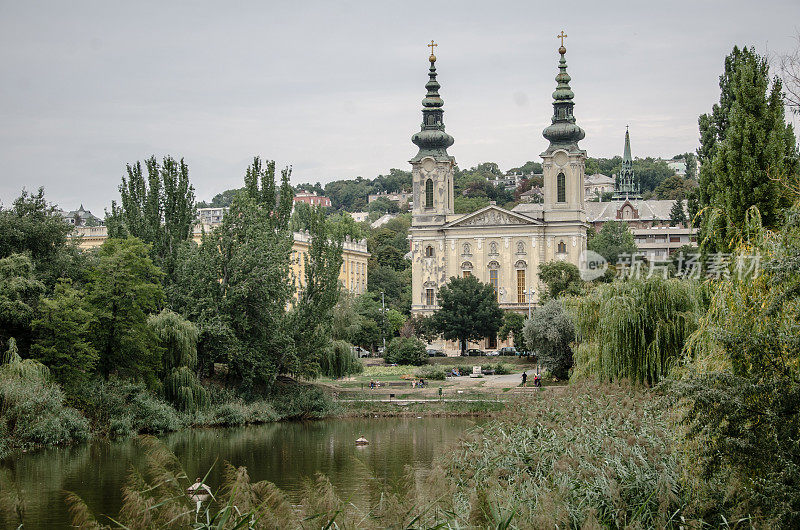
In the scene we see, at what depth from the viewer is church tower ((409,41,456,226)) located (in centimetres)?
7569

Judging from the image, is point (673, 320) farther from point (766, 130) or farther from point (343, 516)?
point (343, 516)

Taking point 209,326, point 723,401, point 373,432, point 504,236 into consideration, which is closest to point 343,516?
point 723,401

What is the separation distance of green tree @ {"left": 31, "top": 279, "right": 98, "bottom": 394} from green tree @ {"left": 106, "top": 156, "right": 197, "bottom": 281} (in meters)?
8.10

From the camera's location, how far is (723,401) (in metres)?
10.9

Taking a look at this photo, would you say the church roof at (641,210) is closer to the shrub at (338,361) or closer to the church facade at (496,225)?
the church facade at (496,225)

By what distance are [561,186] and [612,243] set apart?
12.6 metres

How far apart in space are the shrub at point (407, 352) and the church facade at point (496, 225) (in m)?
13.4

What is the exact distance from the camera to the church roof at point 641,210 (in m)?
120

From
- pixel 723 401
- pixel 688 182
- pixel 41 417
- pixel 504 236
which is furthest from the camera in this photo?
pixel 688 182

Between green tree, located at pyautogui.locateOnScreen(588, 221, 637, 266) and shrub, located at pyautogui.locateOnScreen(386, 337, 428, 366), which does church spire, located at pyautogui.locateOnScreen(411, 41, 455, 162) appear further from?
shrub, located at pyautogui.locateOnScreen(386, 337, 428, 366)

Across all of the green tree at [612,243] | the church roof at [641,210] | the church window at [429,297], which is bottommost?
the church window at [429,297]

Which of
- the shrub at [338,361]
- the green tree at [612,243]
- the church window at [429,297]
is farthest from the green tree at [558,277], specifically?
the shrub at [338,361]

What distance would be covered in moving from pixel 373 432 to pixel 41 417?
10798 mm

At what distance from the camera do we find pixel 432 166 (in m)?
76.6
